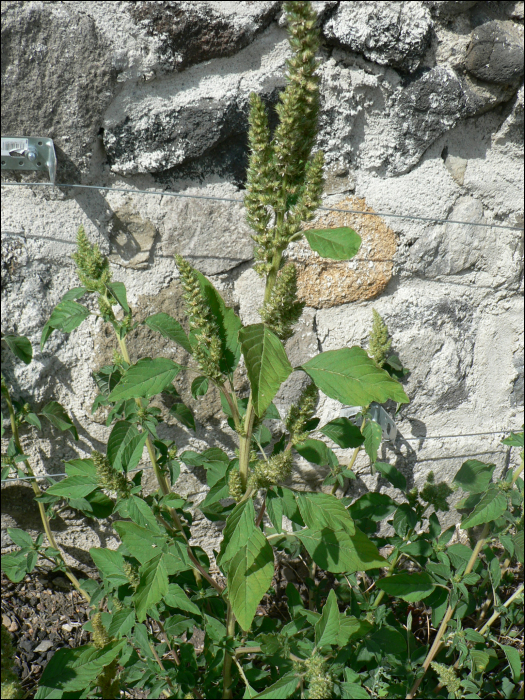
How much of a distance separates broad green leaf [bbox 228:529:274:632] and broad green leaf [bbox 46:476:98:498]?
0.52m

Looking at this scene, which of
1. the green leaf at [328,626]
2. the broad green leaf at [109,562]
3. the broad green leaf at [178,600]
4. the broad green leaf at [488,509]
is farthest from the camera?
the broad green leaf at [488,509]

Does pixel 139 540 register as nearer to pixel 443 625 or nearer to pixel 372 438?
pixel 372 438

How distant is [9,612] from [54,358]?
3.18 feet

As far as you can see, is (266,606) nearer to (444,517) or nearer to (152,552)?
(444,517)

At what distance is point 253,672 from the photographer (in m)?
1.38

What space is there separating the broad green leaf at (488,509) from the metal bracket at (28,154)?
1.58 metres

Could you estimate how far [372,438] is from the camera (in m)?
1.60

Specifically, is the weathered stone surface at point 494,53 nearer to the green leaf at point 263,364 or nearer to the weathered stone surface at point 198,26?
the weathered stone surface at point 198,26

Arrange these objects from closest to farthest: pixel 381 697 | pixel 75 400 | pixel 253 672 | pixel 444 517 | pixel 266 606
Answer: pixel 253 672, pixel 381 697, pixel 75 400, pixel 266 606, pixel 444 517

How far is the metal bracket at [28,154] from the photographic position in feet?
4.61

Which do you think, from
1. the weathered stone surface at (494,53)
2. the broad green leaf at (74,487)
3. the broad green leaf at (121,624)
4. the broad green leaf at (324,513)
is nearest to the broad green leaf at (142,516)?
the broad green leaf at (74,487)

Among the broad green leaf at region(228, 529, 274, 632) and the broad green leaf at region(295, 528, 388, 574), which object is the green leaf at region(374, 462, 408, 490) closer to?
the broad green leaf at region(295, 528, 388, 574)

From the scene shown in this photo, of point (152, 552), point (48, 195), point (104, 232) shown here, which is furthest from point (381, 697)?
point (48, 195)

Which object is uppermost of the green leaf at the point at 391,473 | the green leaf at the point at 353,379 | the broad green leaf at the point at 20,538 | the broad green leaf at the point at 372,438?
the green leaf at the point at 353,379
